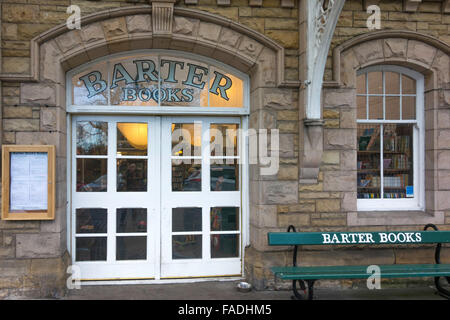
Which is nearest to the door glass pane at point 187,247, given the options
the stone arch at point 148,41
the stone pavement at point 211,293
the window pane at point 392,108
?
the stone pavement at point 211,293

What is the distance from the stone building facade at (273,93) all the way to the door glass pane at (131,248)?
0.70 m

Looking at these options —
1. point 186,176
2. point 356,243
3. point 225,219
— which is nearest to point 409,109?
point 356,243

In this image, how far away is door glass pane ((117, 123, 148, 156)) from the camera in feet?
19.5

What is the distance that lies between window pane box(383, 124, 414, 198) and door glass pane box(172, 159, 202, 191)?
279 centimetres

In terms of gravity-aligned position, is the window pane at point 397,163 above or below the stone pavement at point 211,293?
above

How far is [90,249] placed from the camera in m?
5.91

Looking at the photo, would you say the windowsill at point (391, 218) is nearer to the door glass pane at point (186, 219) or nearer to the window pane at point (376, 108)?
the window pane at point (376, 108)

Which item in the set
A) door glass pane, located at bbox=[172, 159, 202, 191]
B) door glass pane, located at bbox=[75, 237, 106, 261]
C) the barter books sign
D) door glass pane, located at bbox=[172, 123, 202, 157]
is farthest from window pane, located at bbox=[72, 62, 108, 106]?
door glass pane, located at bbox=[75, 237, 106, 261]

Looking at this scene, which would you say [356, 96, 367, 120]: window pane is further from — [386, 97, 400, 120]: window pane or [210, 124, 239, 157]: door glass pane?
[210, 124, 239, 157]: door glass pane

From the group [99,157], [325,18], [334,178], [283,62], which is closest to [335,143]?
[334,178]

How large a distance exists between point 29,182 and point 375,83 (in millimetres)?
4992

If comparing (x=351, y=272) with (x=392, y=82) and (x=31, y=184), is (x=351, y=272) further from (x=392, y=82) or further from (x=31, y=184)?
(x=31, y=184)

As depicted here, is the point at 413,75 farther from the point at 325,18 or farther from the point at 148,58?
the point at 148,58

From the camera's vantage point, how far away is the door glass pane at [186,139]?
6.06m
